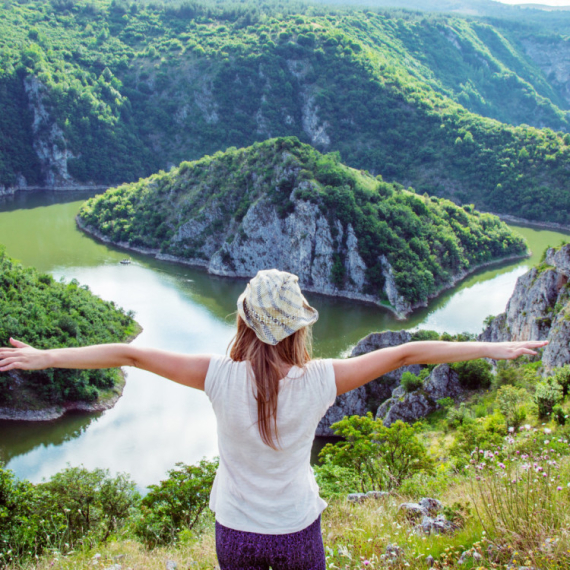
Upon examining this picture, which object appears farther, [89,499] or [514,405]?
[89,499]

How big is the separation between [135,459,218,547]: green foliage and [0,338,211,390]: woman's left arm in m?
7.73

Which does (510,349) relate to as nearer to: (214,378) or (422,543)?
(214,378)

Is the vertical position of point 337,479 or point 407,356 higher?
point 407,356

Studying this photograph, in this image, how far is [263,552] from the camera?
10.1 feet

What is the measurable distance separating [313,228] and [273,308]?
5189 centimetres

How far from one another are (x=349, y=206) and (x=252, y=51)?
253 feet

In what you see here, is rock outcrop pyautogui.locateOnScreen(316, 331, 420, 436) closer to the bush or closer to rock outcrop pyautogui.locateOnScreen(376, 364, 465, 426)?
rock outcrop pyautogui.locateOnScreen(376, 364, 465, 426)

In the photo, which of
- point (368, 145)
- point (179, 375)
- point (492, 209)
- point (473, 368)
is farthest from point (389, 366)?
point (368, 145)

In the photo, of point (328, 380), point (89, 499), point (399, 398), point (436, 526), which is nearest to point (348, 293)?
point (399, 398)

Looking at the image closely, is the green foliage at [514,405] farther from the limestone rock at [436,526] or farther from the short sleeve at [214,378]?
the short sleeve at [214,378]

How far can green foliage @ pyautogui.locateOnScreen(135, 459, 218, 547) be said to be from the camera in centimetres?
1061

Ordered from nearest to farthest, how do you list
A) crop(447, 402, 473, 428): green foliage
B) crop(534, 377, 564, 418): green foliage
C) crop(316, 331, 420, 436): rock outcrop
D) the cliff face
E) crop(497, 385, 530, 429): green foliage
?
crop(534, 377, 564, 418): green foliage → crop(497, 385, 530, 429): green foliage → crop(447, 402, 473, 428): green foliage → the cliff face → crop(316, 331, 420, 436): rock outcrop

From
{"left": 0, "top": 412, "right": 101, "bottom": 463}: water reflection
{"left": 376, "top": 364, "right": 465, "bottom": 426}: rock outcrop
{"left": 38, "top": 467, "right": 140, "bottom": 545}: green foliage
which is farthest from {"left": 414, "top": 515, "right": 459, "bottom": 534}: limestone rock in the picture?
{"left": 0, "top": 412, "right": 101, "bottom": 463}: water reflection

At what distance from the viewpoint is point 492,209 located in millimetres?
82812
